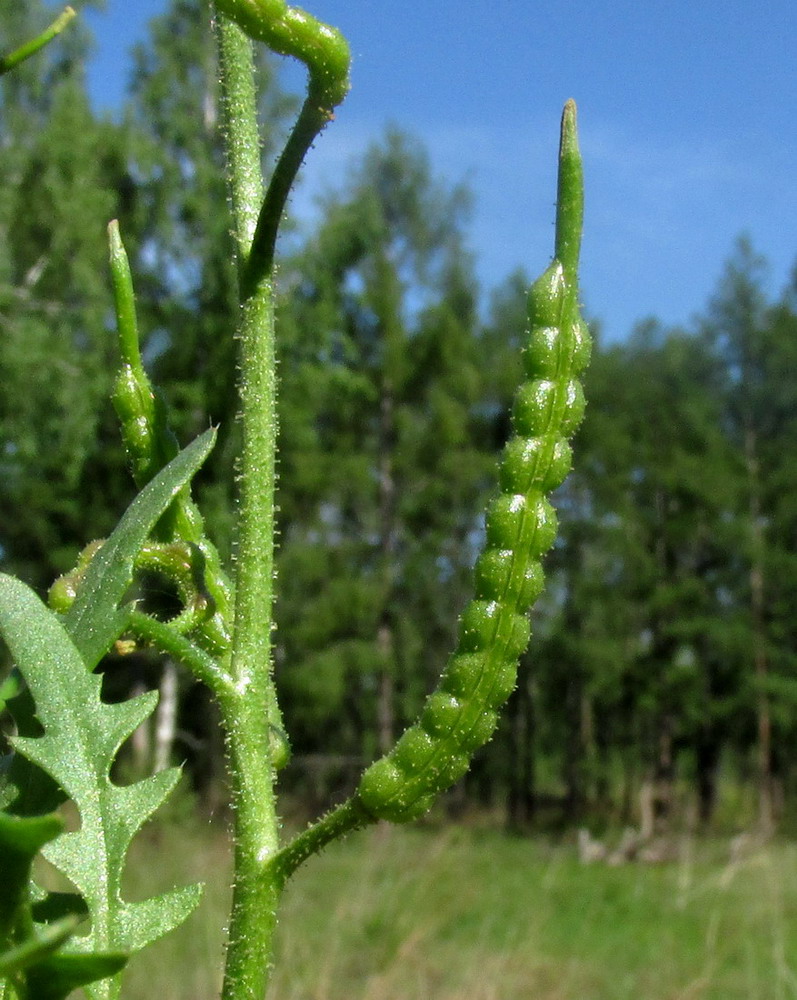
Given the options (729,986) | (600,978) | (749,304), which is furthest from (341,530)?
(729,986)

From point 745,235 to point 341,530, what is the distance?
10318mm

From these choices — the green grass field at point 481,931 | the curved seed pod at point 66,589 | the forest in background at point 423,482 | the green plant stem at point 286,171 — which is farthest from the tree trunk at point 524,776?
the green plant stem at point 286,171

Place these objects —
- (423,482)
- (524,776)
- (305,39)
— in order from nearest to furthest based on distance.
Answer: (305,39)
(423,482)
(524,776)

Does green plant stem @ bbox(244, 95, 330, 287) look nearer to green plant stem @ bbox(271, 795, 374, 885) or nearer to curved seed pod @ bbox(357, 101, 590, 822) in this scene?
curved seed pod @ bbox(357, 101, 590, 822)

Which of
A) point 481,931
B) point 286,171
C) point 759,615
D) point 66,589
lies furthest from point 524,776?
point 286,171

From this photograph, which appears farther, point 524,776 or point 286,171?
point 524,776

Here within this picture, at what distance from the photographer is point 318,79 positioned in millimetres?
660

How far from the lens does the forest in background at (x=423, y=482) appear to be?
17.4 m

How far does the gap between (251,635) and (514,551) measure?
0.51 ft

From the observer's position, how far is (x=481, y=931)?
347 inches

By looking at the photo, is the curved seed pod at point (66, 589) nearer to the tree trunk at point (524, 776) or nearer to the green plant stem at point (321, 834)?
the green plant stem at point (321, 834)

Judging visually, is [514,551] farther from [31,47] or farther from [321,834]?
[31,47]

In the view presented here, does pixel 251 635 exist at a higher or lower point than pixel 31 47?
lower

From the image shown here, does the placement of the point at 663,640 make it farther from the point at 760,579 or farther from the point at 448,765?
the point at 448,765
